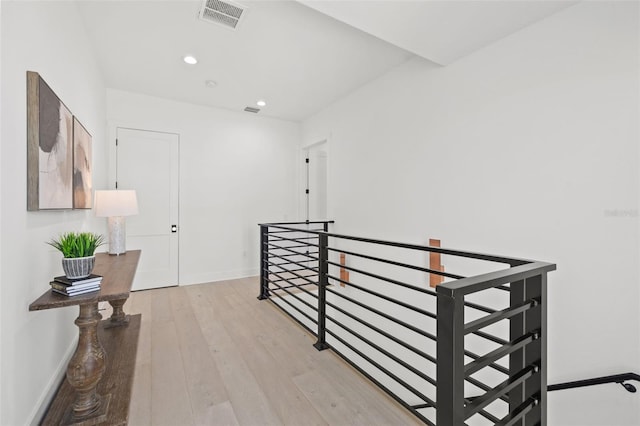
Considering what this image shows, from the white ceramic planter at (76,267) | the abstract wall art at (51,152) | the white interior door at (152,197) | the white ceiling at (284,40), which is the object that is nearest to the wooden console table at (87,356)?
the white ceramic planter at (76,267)

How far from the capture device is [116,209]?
2.66 m

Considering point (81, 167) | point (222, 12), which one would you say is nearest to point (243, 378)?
point (81, 167)

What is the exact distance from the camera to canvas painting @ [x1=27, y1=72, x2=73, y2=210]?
4.71 ft

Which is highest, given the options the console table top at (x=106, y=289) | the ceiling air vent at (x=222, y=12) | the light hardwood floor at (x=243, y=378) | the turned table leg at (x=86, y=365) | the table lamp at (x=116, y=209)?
the ceiling air vent at (x=222, y=12)

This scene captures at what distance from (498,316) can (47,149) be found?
2.27m

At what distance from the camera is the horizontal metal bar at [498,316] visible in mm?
933

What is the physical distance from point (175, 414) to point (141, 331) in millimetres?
1387

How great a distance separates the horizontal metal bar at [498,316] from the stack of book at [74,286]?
1.75 meters

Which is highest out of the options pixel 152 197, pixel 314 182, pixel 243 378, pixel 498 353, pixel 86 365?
pixel 314 182

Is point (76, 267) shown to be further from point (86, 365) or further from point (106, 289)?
point (86, 365)

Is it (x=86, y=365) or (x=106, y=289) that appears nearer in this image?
(x=86, y=365)

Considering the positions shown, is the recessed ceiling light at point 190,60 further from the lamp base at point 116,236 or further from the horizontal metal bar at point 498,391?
the horizontal metal bar at point 498,391

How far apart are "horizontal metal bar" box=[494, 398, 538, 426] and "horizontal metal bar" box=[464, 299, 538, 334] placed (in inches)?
14.1

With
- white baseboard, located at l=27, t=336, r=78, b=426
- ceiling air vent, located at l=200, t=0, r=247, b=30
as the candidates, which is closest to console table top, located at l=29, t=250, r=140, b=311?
white baseboard, located at l=27, t=336, r=78, b=426
